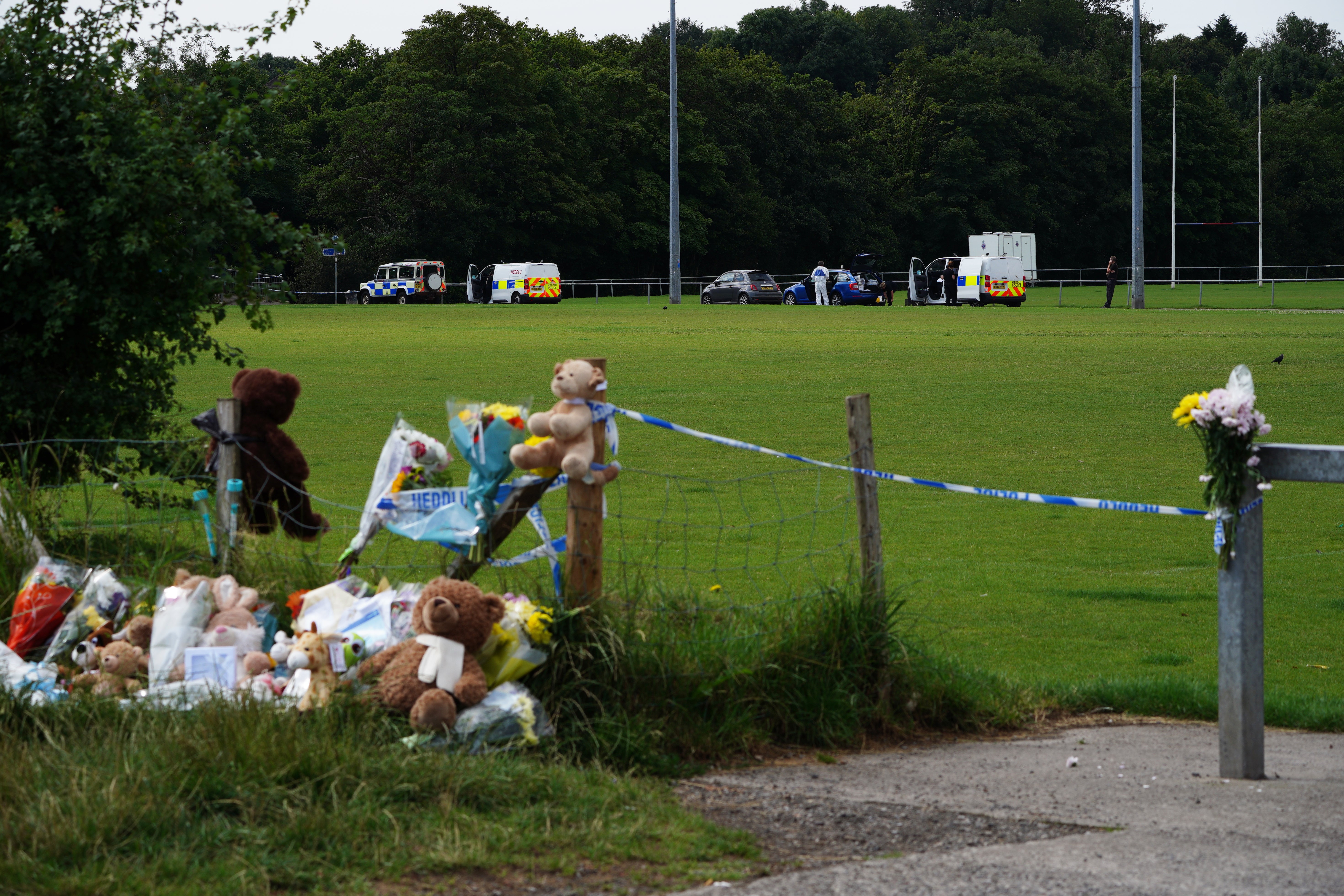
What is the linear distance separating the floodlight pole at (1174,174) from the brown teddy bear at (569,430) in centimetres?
7866

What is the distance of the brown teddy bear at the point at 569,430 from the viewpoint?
19.5ft

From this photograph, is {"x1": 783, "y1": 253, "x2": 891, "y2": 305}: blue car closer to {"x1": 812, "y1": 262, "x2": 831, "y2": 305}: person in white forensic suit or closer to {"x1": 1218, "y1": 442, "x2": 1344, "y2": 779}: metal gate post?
{"x1": 812, "y1": 262, "x2": 831, "y2": 305}: person in white forensic suit

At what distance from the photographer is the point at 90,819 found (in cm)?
441

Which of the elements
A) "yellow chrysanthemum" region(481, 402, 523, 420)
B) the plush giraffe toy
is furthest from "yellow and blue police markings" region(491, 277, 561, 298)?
the plush giraffe toy

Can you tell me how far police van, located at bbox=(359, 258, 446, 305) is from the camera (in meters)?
68.9

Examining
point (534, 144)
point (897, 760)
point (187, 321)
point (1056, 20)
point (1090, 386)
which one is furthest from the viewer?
point (1056, 20)

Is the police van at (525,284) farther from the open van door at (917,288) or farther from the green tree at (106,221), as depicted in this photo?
the green tree at (106,221)

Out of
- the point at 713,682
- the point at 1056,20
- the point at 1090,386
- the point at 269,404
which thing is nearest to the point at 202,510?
the point at 269,404

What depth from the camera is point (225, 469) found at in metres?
6.86

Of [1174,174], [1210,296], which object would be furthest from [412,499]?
[1174,174]

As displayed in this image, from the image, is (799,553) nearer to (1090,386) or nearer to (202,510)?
(202,510)

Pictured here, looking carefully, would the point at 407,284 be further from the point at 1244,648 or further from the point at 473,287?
the point at 1244,648

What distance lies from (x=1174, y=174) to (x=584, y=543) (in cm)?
9096

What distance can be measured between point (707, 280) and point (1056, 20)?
234ft
